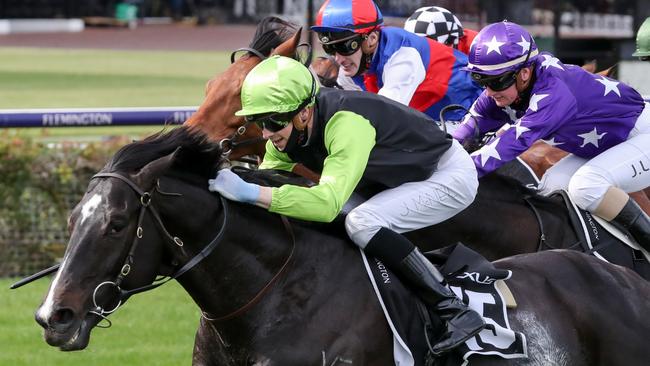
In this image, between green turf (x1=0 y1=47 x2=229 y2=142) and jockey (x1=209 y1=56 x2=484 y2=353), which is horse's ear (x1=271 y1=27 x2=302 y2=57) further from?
green turf (x1=0 y1=47 x2=229 y2=142)

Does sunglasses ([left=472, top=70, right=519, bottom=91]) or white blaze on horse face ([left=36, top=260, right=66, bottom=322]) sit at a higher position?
sunglasses ([left=472, top=70, right=519, bottom=91])

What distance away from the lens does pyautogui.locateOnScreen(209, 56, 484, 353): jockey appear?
406 centimetres

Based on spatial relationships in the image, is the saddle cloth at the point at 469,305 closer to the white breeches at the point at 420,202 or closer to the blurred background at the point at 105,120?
the white breeches at the point at 420,202

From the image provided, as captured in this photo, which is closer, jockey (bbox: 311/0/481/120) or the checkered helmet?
jockey (bbox: 311/0/481/120)

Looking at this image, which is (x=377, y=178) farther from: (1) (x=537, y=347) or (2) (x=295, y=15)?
(2) (x=295, y=15)

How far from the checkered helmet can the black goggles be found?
1594 mm

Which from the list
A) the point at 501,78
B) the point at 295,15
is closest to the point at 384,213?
the point at 501,78

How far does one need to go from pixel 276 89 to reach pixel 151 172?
542 mm

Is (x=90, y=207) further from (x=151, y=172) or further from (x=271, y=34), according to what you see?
(x=271, y=34)

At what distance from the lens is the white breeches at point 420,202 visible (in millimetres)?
4250

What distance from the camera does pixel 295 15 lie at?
31219 mm

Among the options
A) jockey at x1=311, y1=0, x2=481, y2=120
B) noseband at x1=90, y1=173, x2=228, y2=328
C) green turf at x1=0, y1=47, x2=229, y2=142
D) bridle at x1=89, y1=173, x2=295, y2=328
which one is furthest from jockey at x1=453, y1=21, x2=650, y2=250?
green turf at x1=0, y1=47, x2=229, y2=142

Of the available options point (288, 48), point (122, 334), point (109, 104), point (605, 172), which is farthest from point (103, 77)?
point (605, 172)

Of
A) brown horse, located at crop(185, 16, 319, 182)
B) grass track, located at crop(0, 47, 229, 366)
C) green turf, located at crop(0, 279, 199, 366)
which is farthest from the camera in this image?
grass track, located at crop(0, 47, 229, 366)
